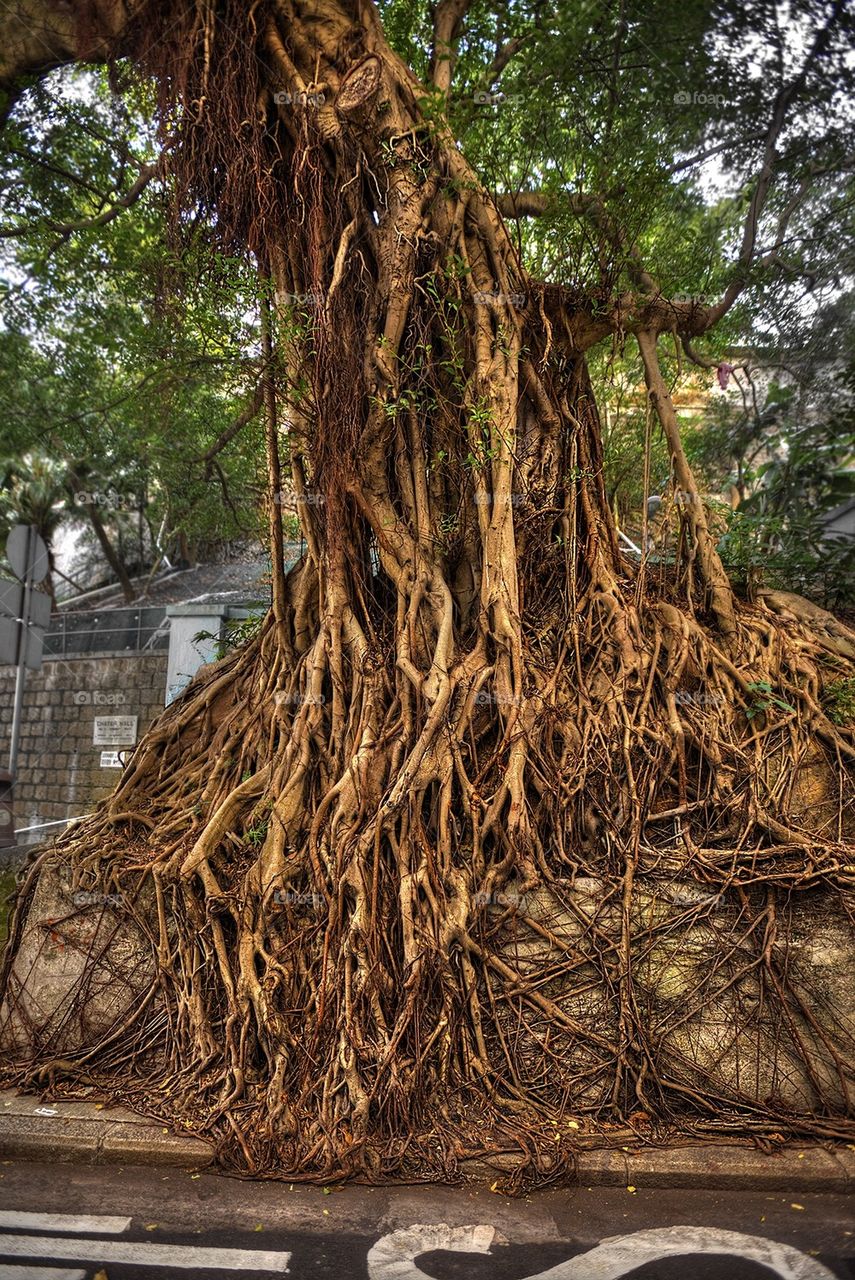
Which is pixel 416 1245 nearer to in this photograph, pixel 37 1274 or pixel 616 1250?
pixel 616 1250

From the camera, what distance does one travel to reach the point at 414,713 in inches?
210

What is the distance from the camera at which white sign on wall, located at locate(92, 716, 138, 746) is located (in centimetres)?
1333

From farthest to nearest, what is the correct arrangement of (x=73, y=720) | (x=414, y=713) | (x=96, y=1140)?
(x=73, y=720) → (x=414, y=713) → (x=96, y=1140)

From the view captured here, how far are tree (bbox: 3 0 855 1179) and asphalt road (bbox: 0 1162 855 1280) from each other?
0.89ft

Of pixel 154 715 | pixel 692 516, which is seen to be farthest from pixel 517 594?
pixel 154 715

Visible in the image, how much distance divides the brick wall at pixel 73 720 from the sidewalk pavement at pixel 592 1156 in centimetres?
880

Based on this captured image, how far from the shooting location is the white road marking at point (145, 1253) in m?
3.31

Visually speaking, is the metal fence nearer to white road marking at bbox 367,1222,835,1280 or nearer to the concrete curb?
the concrete curb

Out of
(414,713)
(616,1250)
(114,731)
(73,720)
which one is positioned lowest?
(616,1250)

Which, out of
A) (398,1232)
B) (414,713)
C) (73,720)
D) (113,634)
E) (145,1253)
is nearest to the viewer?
(145,1253)

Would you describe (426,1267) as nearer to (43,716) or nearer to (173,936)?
(173,936)

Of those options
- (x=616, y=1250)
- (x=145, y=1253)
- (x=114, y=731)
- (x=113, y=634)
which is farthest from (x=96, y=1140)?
(x=113, y=634)

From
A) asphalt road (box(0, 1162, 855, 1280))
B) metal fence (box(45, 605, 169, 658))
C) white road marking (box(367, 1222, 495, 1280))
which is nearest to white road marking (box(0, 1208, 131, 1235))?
asphalt road (box(0, 1162, 855, 1280))

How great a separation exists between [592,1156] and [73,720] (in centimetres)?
1177
